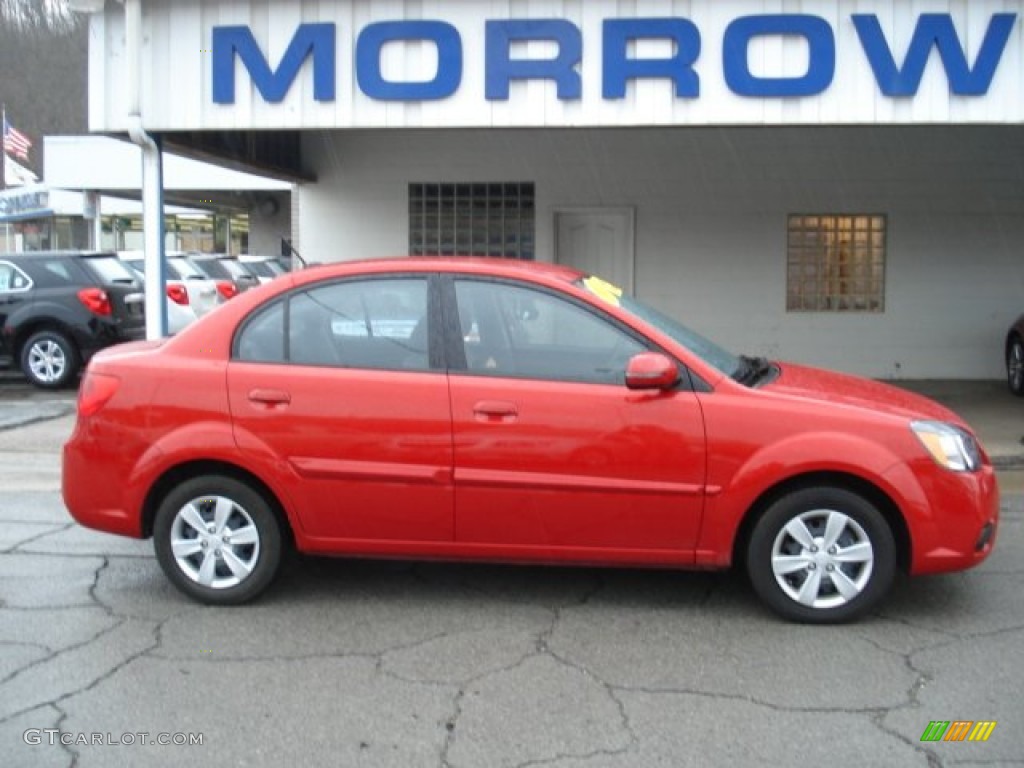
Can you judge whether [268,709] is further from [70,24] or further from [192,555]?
[70,24]

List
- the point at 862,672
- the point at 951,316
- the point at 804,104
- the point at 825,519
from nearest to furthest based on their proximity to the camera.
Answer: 1. the point at 862,672
2. the point at 825,519
3. the point at 804,104
4. the point at 951,316

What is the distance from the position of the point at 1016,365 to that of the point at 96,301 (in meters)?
10.3

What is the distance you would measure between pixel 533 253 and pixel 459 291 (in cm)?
832

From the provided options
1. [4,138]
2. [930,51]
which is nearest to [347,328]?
[930,51]

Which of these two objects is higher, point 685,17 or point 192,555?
point 685,17

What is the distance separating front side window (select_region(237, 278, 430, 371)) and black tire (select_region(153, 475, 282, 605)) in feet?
2.13

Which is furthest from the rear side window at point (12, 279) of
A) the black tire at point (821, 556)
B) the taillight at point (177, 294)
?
the black tire at point (821, 556)

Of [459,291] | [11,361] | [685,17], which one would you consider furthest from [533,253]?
[459,291]

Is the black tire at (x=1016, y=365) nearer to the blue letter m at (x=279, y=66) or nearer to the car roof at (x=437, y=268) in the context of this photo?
the blue letter m at (x=279, y=66)

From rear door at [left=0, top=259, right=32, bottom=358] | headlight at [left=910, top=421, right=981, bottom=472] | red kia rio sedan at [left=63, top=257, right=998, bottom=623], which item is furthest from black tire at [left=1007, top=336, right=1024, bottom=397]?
rear door at [left=0, top=259, right=32, bottom=358]

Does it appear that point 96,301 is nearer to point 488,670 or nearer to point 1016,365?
point 488,670

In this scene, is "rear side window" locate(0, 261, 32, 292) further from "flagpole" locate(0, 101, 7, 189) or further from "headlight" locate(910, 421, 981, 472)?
"flagpole" locate(0, 101, 7, 189)

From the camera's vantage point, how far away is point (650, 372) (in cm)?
475

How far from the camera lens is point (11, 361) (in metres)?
13.0
